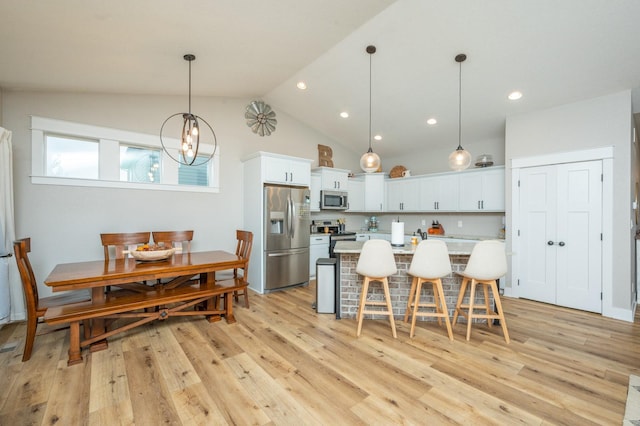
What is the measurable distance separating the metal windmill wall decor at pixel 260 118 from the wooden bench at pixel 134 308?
113 inches

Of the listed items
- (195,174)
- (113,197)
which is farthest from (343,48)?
(113,197)

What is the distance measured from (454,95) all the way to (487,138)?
4.87 feet

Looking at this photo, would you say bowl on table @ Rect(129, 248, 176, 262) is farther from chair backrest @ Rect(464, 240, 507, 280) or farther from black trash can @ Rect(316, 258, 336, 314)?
chair backrest @ Rect(464, 240, 507, 280)

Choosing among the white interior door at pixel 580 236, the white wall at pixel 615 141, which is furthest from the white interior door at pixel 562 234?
the white wall at pixel 615 141

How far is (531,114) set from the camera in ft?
13.3

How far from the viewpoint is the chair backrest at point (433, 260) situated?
2912 millimetres

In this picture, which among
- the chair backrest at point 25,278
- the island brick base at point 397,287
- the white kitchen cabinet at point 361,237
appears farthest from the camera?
the white kitchen cabinet at point 361,237

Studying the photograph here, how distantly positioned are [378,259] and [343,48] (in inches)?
105

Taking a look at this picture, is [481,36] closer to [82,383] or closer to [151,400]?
[151,400]

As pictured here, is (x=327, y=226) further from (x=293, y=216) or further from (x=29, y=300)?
(x=29, y=300)

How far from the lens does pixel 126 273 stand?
8.56ft

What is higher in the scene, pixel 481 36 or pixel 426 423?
pixel 481 36

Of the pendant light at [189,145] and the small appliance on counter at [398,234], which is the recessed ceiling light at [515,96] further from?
the pendant light at [189,145]

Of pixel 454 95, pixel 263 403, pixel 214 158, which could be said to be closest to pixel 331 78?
pixel 454 95
